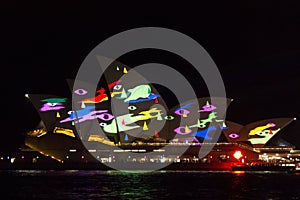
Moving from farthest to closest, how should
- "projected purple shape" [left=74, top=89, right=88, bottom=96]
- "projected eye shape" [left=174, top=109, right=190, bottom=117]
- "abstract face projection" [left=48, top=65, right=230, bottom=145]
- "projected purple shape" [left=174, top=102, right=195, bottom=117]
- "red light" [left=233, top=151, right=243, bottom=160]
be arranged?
"red light" [left=233, top=151, right=243, bottom=160] → "projected eye shape" [left=174, top=109, right=190, bottom=117] → "projected purple shape" [left=174, top=102, right=195, bottom=117] → "abstract face projection" [left=48, top=65, right=230, bottom=145] → "projected purple shape" [left=74, top=89, right=88, bottom=96]

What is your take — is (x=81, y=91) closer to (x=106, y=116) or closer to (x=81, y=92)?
(x=81, y=92)

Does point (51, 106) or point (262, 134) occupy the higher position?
point (51, 106)

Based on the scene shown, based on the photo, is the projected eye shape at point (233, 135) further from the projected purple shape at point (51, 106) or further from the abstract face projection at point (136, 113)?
the projected purple shape at point (51, 106)

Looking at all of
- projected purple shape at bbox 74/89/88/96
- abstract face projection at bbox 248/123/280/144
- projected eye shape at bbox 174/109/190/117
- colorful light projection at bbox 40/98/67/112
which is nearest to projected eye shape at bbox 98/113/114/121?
projected purple shape at bbox 74/89/88/96

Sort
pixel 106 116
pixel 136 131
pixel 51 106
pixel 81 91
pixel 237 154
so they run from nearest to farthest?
pixel 81 91, pixel 51 106, pixel 106 116, pixel 136 131, pixel 237 154

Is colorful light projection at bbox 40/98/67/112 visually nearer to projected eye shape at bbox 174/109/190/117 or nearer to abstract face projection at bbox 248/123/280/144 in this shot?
projected eye shape at bbox 174/109/190/117

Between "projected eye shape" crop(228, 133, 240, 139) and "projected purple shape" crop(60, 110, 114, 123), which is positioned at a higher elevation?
"projected purple shape" crop(60, 110, 114, 123)

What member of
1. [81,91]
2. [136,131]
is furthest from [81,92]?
[136,131]

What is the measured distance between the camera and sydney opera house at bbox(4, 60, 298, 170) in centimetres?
5825

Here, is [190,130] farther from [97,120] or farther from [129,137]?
[97,120]

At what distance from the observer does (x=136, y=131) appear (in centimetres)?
6216

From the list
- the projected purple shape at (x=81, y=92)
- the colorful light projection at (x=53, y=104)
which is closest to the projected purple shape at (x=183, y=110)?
the projected purple shape at (x=81, y=92)

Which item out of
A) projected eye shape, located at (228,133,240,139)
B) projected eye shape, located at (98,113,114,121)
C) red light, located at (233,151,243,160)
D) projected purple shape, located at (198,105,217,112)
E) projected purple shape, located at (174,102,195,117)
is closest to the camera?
projected eye shape, located at (98,113,114,121)

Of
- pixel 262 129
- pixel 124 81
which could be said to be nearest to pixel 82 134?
pixel 124 81
